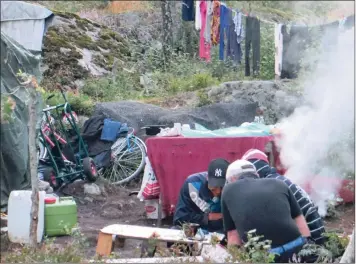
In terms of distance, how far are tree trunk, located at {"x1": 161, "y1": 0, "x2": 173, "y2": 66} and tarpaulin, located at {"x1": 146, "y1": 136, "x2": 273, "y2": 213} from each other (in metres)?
8.57

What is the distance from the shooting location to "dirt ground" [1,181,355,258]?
7956 millimetres

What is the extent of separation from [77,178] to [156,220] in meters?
1.92

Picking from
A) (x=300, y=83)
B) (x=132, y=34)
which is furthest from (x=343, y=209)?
(x=132, y=34)

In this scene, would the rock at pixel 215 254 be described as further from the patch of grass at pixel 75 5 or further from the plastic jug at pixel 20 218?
the patch of grass at pixel 75 5

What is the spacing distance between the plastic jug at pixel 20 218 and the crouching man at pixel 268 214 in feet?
8.24

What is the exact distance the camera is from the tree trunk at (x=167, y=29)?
17109 mm

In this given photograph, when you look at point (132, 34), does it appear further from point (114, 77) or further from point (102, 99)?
point (102, 99)

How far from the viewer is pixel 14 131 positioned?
881 centimetres

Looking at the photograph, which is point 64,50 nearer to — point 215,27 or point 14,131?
point 215,27

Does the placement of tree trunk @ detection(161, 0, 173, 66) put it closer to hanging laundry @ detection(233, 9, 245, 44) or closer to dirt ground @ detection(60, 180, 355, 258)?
hanging laundry @ detection(233, 9, 245, 44)

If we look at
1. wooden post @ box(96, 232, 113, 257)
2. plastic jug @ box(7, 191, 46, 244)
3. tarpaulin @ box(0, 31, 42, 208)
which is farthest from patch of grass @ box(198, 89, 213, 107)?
wooden post @ box(96, 232, 113, 257)

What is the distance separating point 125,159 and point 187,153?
2264 millimetres

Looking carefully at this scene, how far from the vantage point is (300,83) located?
42.2 feet

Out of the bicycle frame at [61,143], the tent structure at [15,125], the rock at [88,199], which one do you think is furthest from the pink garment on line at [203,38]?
the rock at [88,199]
